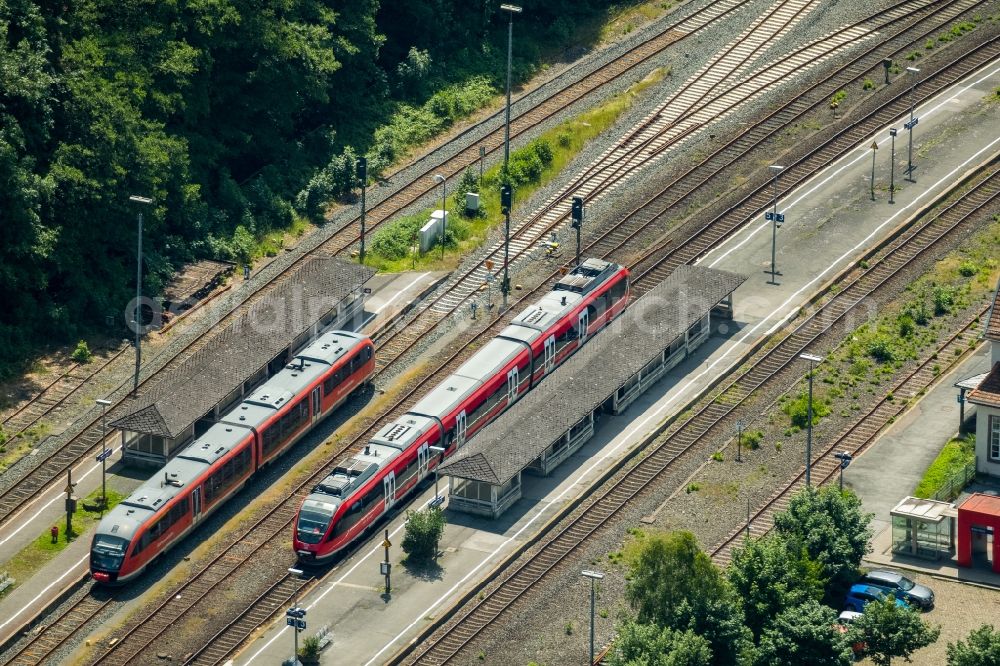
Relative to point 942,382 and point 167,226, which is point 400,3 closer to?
point 167,226

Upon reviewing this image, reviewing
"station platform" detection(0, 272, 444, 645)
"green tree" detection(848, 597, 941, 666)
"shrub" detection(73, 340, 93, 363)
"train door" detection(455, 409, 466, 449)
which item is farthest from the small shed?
"shrub" detection(73, 340, 93, 363)

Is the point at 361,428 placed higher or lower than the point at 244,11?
lower

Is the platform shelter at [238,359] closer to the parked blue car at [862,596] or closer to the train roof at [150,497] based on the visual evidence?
the train roof at [150,497]

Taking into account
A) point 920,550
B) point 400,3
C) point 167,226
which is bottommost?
point 920,550

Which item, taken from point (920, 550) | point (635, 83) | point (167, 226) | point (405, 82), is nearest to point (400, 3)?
point (405, 82)

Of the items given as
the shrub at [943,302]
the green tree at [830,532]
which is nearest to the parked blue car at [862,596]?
the green tree at [830,532]
